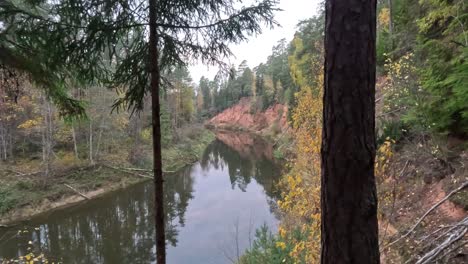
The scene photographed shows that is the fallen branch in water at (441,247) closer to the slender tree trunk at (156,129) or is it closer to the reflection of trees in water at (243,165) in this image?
the slender tree trunk at (156,129)

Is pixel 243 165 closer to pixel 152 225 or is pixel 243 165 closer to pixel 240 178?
pixel 240 178

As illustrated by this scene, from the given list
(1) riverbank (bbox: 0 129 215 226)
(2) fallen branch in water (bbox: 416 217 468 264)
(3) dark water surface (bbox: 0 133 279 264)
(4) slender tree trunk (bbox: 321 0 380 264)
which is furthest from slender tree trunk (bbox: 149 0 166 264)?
(1) riverbank (bbox: 0 129 215 226)

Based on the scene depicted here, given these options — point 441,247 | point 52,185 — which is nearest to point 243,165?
point 52,185

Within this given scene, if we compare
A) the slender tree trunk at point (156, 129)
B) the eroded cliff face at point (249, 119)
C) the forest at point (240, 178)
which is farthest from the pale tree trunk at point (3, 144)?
the eroded cliff face at point (249, 119)

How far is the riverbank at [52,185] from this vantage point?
13.2 m

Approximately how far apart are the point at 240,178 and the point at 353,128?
19426 millimetres

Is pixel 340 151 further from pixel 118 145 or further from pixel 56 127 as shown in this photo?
pixel 118 145

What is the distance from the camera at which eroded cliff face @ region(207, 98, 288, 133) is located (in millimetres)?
38469

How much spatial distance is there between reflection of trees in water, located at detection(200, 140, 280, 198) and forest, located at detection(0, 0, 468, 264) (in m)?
0.37

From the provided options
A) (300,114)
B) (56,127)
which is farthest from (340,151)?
(56,127)

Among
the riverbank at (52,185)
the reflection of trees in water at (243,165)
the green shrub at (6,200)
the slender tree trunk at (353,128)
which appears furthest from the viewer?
the reflection of trees in water at (243,165)

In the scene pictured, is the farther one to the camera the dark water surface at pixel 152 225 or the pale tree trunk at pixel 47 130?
the pale tree trunk at pixel 47 130

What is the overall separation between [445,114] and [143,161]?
18651mm

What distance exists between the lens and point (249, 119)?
171ft
